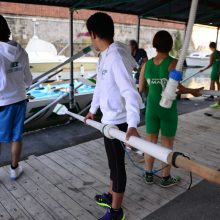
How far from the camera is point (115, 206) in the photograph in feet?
7.09

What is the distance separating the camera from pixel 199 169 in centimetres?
112

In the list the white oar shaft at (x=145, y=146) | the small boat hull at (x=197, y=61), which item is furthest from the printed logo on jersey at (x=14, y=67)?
the small boat hull at (x=197, y=61)

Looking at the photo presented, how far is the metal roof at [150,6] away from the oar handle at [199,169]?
138 inches

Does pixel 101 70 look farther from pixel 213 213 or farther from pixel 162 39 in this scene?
pixel 213 213

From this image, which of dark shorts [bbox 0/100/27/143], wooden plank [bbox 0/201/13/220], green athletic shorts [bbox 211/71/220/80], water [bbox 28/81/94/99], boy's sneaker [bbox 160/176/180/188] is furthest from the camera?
green athletic shorts [bbox 211/71/220/80]

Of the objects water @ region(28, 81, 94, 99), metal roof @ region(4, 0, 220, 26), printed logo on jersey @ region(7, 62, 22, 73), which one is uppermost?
metal roof @ region(4, 0, 220, 26)

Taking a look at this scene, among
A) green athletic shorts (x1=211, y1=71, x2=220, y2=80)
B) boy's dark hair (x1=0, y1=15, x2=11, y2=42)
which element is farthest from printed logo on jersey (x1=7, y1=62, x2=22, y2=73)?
Result: green athletic shorts (x1=211, y1=71, x2=220, y2=80)

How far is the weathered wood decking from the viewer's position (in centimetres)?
240

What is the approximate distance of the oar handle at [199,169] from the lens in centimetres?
107

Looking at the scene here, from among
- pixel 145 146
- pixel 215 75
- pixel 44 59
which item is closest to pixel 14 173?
pixel 145 146

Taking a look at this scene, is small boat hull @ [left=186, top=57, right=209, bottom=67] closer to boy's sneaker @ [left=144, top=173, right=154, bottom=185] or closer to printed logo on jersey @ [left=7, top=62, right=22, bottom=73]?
boy's sneaker @ [left=144, top=173, right=154, bottom=185]

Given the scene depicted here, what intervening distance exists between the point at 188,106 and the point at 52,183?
4710 mm

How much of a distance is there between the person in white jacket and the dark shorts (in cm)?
106

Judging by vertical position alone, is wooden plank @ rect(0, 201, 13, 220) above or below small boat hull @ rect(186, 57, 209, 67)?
below
